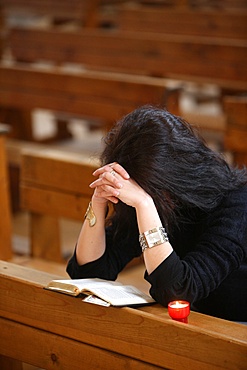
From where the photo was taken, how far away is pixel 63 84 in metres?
4.55

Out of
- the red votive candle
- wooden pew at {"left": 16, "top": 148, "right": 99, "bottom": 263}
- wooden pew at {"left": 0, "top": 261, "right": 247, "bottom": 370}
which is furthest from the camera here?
wooden pew at {"left": 16, "top": 148, "right": 99, "bottom": 263}

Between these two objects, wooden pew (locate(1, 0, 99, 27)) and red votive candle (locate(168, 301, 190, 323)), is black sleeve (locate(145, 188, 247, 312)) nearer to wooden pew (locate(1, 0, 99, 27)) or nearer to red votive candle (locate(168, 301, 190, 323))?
red votive candle (locate(168, 301, 190, 323))

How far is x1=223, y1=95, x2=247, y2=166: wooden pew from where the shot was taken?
12.0 ft

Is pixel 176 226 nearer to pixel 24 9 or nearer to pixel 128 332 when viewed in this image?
pixel 128 332

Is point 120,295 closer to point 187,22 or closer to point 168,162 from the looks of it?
point 168,162

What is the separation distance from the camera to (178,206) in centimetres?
214

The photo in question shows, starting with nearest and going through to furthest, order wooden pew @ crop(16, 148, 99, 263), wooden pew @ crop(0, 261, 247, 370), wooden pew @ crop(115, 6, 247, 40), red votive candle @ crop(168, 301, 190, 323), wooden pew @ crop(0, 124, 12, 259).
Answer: wooden pew @ crop(0, 261, 247, 370) → red votive candle @ crop(168, 301, 190, 323) → wooden pew @ crop(16, 148, 99, 263) → wooden pew @ crop(0, 124, 12, 259) → wooden pew @ crop(115, 6, 247, 40)

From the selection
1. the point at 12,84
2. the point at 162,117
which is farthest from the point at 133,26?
the point at 162,117

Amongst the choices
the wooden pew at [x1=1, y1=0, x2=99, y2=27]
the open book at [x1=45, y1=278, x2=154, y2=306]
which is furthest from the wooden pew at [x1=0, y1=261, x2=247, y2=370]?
the wooden pew at [x1=1, y1=0, x2=99, y2=27]

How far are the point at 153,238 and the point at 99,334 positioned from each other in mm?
260

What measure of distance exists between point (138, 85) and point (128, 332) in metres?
2.22

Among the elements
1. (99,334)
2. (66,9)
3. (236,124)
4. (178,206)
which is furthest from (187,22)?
(99,334)

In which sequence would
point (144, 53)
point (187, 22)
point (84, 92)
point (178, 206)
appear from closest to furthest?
point (178, 206), point (84, 92), point (144, 53), point (187, 22)

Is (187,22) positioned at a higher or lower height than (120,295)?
higher
